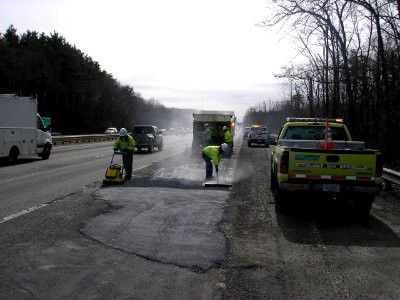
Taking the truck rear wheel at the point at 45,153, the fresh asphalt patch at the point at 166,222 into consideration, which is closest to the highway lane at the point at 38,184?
the fresh asphalt patch at the point at 166,222

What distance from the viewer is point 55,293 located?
15.4 feet

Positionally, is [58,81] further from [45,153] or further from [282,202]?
[282,202]

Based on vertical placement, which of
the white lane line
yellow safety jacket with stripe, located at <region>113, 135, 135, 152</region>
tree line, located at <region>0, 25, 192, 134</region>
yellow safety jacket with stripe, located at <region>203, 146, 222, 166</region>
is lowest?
the white lane line

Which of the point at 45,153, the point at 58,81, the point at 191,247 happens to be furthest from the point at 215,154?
the point at 58,81

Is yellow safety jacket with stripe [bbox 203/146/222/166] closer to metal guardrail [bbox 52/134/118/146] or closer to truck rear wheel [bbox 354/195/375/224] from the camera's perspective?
truck rear wheel [bbox 354/195/375/224]

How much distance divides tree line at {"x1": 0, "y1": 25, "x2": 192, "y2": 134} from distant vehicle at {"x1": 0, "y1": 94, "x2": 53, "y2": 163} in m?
43.8

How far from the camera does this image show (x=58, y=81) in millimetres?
75375

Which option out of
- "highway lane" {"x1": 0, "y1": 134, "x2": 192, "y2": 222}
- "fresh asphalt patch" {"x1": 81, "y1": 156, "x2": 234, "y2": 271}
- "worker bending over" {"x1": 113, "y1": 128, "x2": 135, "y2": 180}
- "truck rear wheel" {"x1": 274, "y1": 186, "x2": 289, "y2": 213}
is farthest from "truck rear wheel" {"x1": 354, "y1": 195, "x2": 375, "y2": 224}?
"worker bending over" {"x1": 113, "y1": 128, "x2": 135, "y2": 180}

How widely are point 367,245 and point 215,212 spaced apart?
3.23 m

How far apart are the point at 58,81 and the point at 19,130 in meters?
57.2

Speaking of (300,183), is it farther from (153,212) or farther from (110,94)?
(110,94)

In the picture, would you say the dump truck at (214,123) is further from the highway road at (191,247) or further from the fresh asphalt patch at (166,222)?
the highway road at (191,247)

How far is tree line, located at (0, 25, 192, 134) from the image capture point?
6619cm

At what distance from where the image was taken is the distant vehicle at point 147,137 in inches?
1188
